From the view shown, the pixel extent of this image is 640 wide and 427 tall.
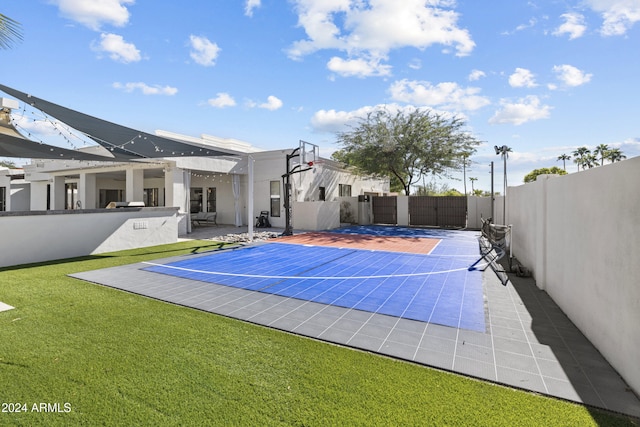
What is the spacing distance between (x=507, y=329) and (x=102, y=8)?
8589 mm

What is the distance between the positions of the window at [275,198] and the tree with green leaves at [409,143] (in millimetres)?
5845

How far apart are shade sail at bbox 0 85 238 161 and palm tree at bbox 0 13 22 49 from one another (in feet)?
8.70

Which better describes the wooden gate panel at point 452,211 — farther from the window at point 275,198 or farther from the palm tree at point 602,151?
the palm tree at point 602,151

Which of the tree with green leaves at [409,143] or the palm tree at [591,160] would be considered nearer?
the tree with green leaves at [409,143]

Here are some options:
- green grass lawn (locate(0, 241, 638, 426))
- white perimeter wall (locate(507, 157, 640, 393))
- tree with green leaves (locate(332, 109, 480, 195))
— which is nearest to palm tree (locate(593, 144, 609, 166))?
tree with green leaves (locate(332, 109, 480, 195))

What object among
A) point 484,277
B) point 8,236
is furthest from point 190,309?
point 8,236

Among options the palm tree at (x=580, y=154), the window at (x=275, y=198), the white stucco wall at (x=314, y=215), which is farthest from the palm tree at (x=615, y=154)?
the window at (x=275, y=198)

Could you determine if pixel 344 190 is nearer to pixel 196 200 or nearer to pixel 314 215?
pixel 314 215

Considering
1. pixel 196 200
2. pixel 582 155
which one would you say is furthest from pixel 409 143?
pixel 582 155

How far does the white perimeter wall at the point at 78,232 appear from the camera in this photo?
7555 millimetres

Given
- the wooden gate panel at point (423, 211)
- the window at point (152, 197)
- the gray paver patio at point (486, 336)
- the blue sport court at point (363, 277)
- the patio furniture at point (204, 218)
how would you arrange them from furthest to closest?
the window at point (152, 197), the wooden gate panel at point (423, 211), the patio furniture at point (204, 218), the blue sport court at point (363, 277), the gray paver patio at point (486, 336)

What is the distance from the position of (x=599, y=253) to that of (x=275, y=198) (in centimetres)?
1493

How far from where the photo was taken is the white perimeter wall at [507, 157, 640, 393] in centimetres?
244

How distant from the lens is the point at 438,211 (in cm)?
1828
